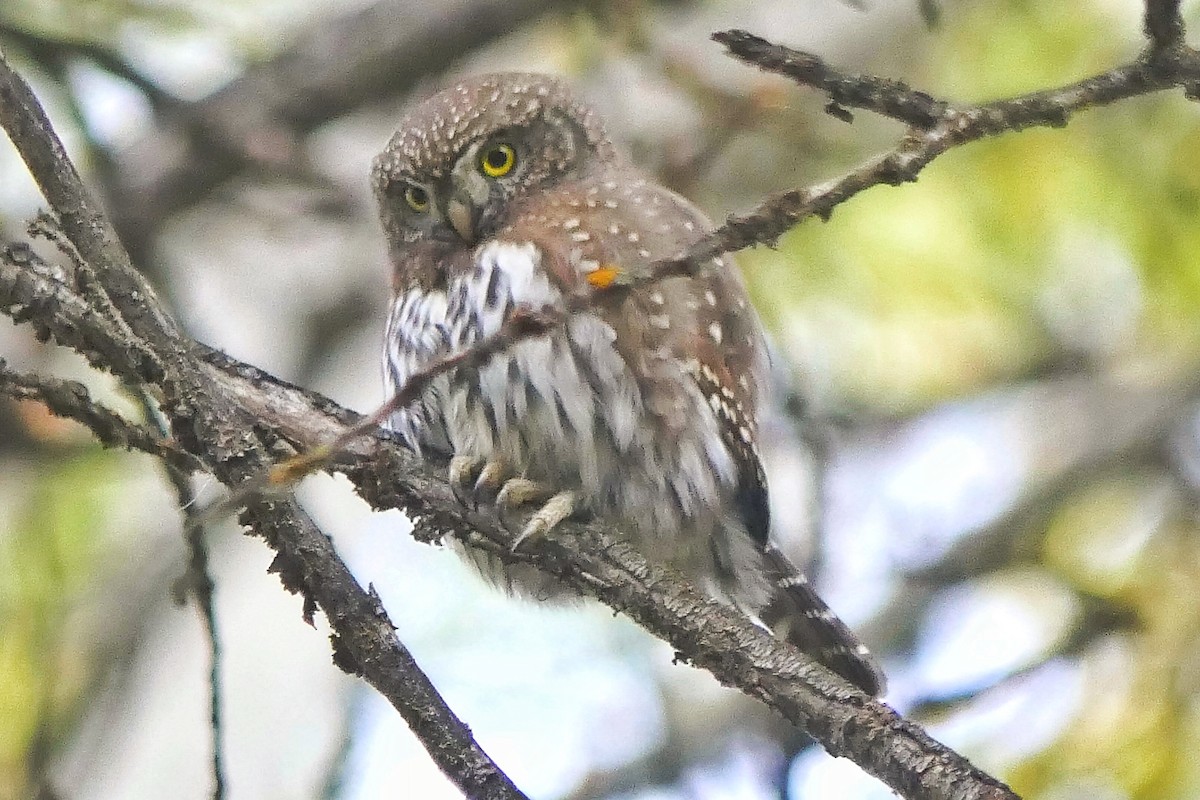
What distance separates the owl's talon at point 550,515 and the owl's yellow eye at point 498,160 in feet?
3.69

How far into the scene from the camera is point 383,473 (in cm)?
278

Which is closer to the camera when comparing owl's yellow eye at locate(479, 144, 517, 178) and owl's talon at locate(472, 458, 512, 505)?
owl's talon at locate(472, 458, 512, 505)

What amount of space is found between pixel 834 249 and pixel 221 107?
2.39 metres

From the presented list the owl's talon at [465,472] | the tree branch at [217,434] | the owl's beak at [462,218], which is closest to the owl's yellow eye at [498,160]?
the owl's beak at [462,218]

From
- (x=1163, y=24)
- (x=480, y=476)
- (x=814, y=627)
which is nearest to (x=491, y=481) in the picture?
(x=480, y=476)

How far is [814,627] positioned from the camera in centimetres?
414

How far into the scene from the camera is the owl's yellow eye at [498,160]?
412 cm

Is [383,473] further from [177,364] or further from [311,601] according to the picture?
[177,364]

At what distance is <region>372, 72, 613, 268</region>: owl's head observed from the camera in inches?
158

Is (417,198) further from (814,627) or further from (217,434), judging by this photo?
(217,434)

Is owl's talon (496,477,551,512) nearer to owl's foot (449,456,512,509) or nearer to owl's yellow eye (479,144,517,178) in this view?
owl's foot (449,456,512,509)

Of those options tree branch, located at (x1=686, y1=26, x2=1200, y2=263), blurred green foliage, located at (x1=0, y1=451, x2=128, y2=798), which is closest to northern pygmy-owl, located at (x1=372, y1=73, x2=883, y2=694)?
tree branch, located at (x1=686, y1=26, x2=1200, y2=263)

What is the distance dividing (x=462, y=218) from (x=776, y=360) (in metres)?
1.19

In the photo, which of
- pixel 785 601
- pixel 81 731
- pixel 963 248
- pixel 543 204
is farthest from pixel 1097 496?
pixel 81 731
